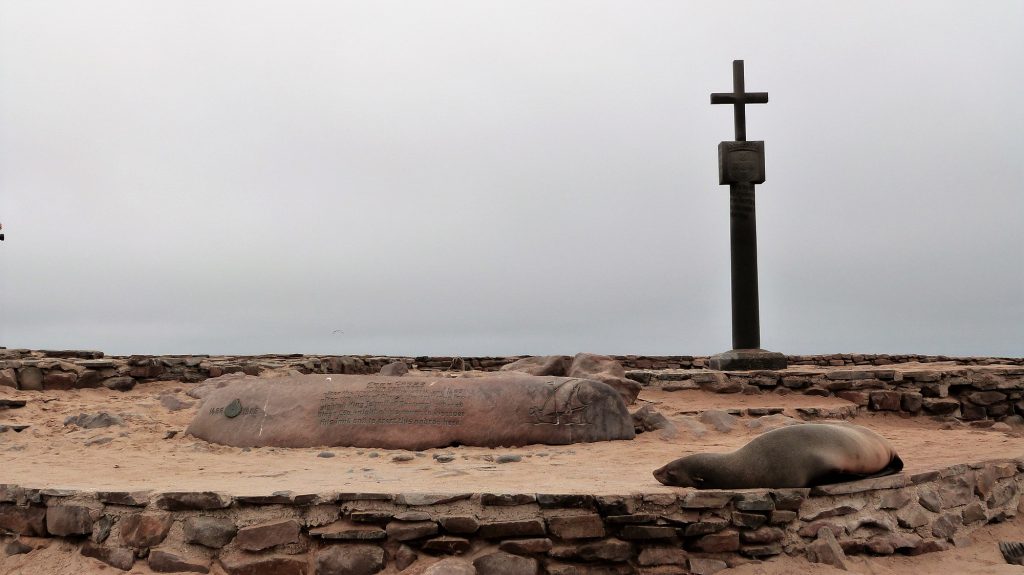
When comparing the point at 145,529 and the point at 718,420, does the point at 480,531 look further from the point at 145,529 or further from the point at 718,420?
the point at 718,420

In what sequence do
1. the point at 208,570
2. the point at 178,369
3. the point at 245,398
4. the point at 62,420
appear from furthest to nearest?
1. the point at 178,369
2. the point at 62,420
3. the point at 245,398
4. the point at 208,570

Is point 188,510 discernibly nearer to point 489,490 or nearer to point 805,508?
point 489,490

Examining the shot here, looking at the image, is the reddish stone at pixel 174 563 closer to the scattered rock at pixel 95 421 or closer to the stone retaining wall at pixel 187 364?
the scattered rock at pixel 95 421

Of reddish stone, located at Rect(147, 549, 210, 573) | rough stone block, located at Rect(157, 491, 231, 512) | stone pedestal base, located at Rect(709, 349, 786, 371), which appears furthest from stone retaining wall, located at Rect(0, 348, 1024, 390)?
reddish stone, located at Rect(147, 549, 210, 573)

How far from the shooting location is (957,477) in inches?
218

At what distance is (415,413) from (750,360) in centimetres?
629

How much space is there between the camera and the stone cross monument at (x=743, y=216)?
1227cm

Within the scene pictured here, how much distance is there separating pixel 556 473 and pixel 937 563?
238 centimetres

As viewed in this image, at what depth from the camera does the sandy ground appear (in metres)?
4.80

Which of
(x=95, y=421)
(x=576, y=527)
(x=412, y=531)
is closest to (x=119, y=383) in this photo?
(x=95, y=421)

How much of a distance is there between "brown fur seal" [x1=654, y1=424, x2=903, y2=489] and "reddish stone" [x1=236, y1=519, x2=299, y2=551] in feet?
7.11

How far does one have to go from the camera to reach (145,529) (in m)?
4.64

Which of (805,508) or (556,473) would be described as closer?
(805,508)

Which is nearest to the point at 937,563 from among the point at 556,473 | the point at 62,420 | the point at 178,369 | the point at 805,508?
the point at 805,508
